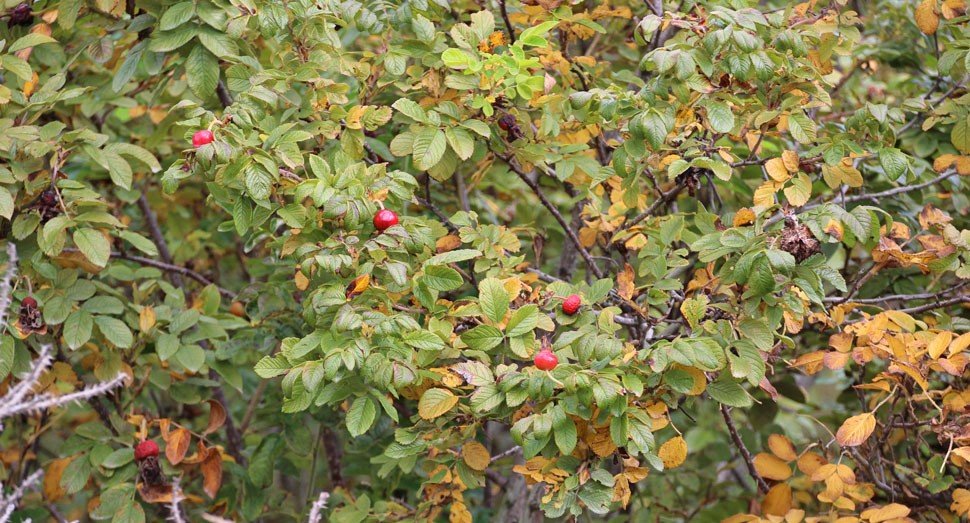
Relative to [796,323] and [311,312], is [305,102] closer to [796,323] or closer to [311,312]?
[311,312]

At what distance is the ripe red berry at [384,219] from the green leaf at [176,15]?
0.73m

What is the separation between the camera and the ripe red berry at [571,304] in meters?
1.85

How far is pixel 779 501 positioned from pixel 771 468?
85 millimetres

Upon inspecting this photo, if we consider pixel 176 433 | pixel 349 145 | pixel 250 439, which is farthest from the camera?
pixel 250 439

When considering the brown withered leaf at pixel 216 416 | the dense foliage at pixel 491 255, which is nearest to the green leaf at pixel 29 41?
the dense foliage at pixel 491 255

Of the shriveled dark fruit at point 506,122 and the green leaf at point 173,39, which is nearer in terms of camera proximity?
the green leaf at point 173,39

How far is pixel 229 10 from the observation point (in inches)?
80.7

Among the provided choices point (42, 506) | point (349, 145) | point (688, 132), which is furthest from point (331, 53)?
point (42, 506)

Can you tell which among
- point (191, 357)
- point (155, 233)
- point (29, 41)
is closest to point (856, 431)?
point (191, 357)

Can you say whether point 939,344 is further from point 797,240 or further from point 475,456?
point 475,456

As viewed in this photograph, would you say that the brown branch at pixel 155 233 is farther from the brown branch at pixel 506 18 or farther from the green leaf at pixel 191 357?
the brown branch at pixel 506 18

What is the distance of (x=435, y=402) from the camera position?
1771mm

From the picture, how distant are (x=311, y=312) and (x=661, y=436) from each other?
5.84 feet

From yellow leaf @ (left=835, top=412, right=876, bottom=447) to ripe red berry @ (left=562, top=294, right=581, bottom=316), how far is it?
0.68m
